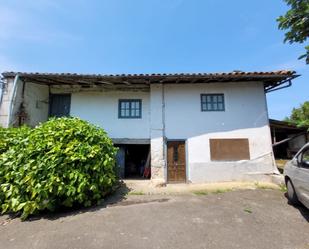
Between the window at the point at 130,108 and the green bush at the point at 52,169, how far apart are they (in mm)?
3318

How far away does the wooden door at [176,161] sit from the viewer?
351 inches

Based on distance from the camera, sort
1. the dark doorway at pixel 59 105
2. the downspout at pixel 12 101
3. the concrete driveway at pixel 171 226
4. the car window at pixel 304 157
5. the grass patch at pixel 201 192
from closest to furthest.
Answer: the concrete driveway at pixel 171 226
the car window at pixel 304 157
the grass patch at pixel 201 192
the downspout at pixel 12 101
the dark doorway at pixel 59 105

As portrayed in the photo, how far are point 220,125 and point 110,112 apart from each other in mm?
5336

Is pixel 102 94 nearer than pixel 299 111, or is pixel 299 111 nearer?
pixel 102 94

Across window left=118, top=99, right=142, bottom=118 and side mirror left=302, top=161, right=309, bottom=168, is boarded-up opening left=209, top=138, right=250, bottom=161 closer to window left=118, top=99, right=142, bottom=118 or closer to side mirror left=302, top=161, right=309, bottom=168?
window left=118, top=99, right=142, bottom=118

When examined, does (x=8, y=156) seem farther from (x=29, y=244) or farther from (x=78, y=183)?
(x=29, y=244)

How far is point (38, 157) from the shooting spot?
5629 millimetres

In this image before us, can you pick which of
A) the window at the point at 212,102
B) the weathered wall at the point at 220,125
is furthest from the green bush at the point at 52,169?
the window at the point at 212,102

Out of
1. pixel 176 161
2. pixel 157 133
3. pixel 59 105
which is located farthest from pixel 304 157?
pixel 59 105

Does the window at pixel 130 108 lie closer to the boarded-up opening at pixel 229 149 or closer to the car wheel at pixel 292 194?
the boarded-up opening at pixel 229 149

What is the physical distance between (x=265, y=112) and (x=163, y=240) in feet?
25.4

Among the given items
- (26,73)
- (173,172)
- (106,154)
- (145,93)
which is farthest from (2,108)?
(173,172)

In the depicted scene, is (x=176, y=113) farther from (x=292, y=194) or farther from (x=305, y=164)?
(x=305, y=164)

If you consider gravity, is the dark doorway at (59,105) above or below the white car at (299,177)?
above
